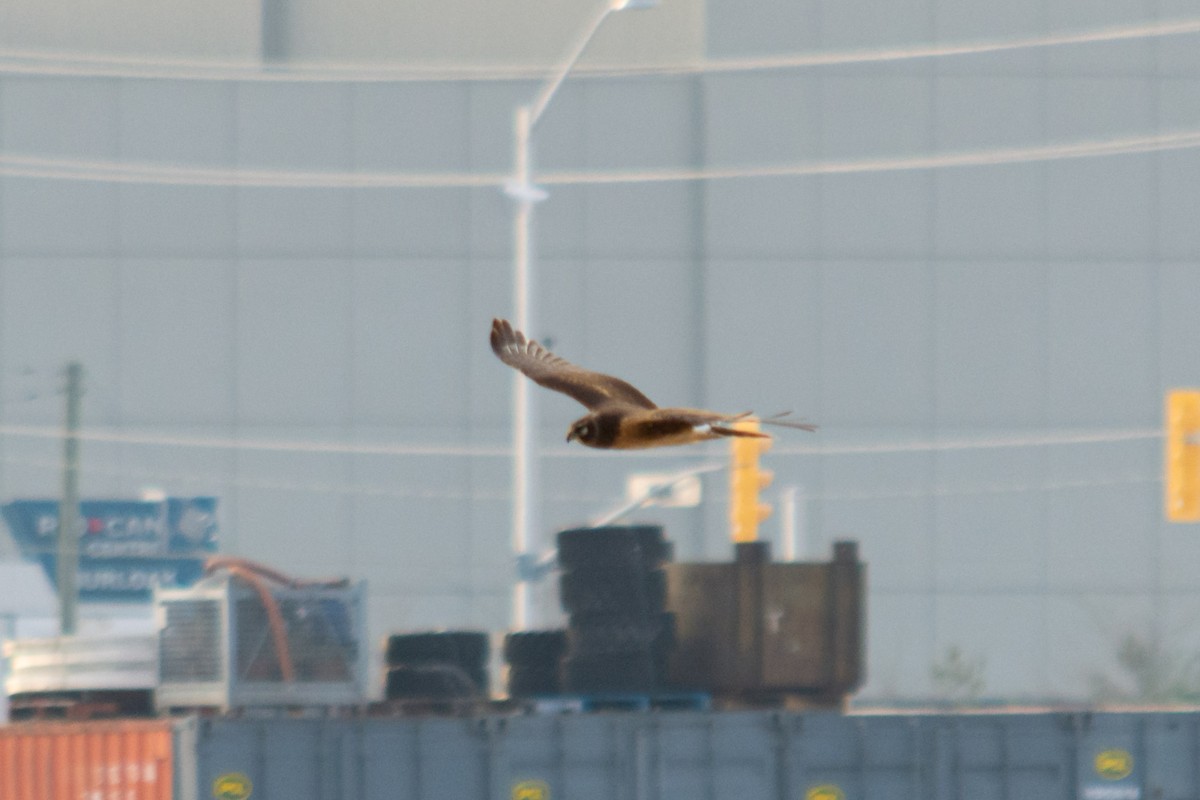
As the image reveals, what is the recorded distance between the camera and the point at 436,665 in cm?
2095

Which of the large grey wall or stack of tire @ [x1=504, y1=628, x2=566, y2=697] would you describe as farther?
the large grey wall

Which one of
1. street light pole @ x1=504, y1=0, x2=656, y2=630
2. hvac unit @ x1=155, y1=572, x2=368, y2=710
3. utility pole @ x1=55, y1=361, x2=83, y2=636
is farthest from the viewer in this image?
utility pole @ x1=55, y1=361, x2=83, y2=636

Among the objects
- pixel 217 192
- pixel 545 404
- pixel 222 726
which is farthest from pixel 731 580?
pixel 217 192

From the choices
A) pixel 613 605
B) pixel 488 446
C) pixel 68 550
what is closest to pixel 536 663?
pixel 613 605

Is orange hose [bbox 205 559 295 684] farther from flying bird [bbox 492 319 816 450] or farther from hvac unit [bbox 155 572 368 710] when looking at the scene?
flying bird [bbox 492 319 816 450]

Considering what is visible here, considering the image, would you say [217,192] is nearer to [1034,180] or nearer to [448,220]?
[448,220]

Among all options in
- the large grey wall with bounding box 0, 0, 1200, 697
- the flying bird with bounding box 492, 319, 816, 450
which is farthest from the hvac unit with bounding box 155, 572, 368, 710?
the large grey wall with bounding box 0, 0, 1200, 697

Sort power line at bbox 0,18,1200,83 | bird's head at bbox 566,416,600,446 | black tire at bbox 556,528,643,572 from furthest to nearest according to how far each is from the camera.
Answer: power line at bbox 0,18,1200,83
black tire at bbox 556,528,643,572
bird's head at bbox 566,416,600,446

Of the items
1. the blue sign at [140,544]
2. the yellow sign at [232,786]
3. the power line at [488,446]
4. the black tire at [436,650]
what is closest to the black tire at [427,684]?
the black tire at [436,650]

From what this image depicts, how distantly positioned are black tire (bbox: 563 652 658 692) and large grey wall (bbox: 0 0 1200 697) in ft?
104

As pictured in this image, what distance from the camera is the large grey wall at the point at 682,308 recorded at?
173 ft

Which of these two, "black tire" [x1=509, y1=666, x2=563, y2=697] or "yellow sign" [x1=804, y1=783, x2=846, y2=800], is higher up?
"black tire" [x1=509, y1=666, x2=563, y2=697]

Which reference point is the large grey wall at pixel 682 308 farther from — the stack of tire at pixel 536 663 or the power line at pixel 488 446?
the stack of tire at pixel 536 663

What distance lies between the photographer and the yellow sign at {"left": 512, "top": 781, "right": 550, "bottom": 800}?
1922 cm
